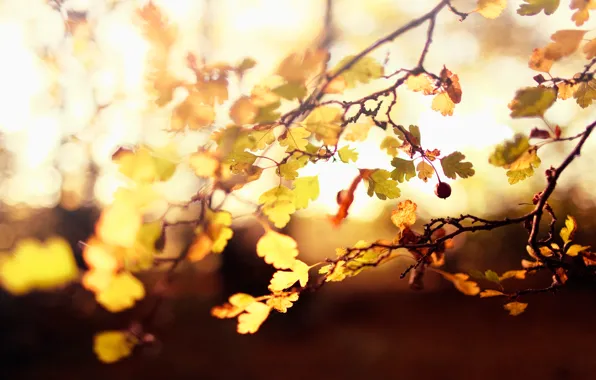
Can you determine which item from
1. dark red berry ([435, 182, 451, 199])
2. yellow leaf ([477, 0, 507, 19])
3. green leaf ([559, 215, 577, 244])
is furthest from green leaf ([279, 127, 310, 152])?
green leaf ([559, 215, 577, 244])

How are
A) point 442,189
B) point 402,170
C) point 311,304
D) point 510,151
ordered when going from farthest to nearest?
point 311,304, point 442,189, point 402,170, point 510,151

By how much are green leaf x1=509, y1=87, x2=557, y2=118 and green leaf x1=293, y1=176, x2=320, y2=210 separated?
18.0 inches

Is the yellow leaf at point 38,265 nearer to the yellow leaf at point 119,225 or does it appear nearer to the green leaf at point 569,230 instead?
the yellow leaf at point 119,225

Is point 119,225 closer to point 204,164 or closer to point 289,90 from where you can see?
point 204,164

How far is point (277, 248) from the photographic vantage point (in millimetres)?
993

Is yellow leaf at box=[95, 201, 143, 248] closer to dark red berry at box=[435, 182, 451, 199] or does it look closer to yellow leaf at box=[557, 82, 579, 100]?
dark red berry at box=[435, 182, 451, 199]

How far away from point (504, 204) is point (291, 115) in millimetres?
9503

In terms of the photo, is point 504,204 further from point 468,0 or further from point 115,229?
point 115,229

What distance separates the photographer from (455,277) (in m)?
1.04

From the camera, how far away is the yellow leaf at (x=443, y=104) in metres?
1.21

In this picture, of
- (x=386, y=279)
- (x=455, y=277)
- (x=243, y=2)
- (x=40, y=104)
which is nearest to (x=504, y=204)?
(x=386, y=279)

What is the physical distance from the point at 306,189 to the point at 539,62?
0.64 m

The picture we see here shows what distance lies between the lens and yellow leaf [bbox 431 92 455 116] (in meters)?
1.21

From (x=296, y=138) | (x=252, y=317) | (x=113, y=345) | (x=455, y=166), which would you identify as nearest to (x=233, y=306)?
(x=252, y=317)
